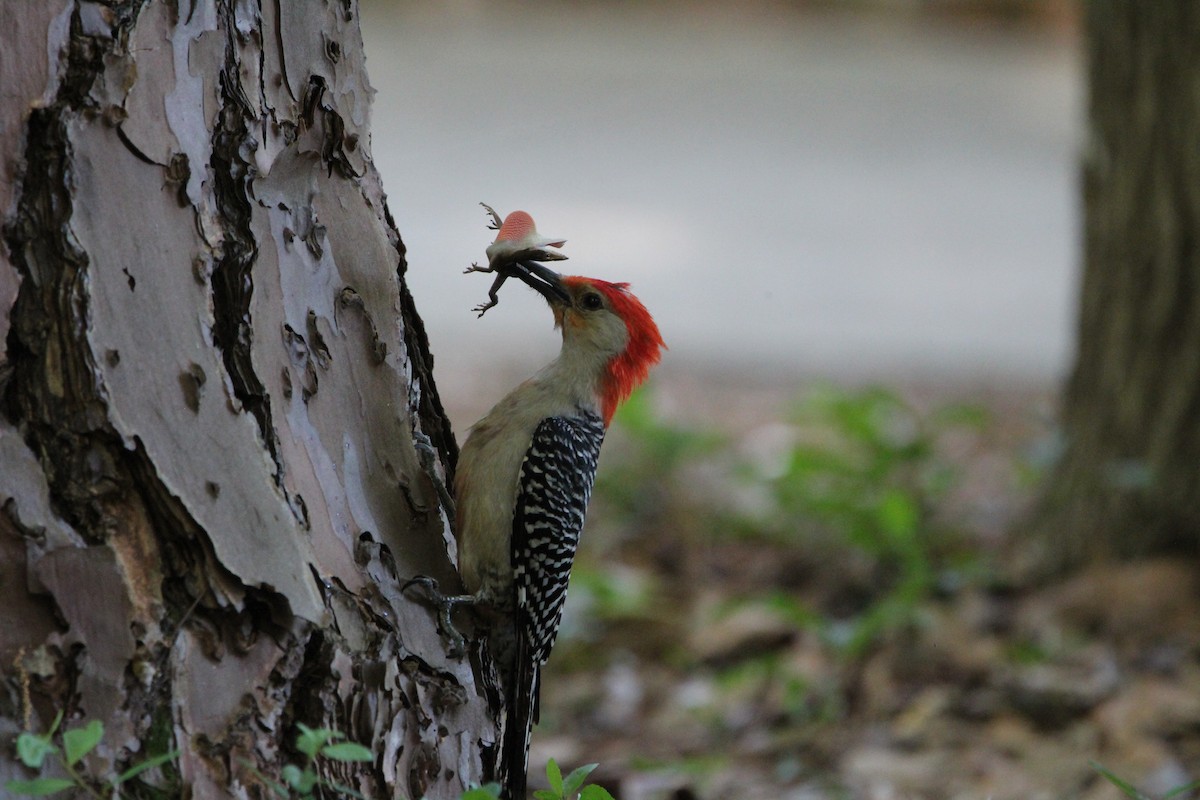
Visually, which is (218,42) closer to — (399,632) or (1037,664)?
(399,632)

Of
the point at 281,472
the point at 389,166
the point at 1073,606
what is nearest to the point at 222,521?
the point at 281,472

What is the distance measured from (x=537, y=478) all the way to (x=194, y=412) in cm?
108

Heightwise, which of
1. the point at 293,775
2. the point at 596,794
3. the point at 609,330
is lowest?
the point at 596,794

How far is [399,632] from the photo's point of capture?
8.19 feet

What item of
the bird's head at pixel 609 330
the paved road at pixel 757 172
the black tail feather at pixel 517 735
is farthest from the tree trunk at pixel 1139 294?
the black tail feather at pixel 517 735

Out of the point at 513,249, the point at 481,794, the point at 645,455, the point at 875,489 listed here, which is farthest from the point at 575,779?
the point at 645,455

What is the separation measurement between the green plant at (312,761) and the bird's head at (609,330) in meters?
1.35

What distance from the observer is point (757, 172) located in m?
13.1

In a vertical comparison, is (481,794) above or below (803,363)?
above

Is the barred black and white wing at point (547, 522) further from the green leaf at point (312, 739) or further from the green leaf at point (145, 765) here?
the green leaf at point (145, 765)

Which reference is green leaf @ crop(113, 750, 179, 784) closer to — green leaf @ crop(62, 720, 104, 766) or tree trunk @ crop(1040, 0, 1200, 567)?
green leaf @ crop(62, 720, 104, 766)

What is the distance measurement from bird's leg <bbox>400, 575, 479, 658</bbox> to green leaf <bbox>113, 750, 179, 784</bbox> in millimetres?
584

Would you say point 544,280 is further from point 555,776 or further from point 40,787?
point 40,787

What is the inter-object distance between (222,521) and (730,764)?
2.52m
